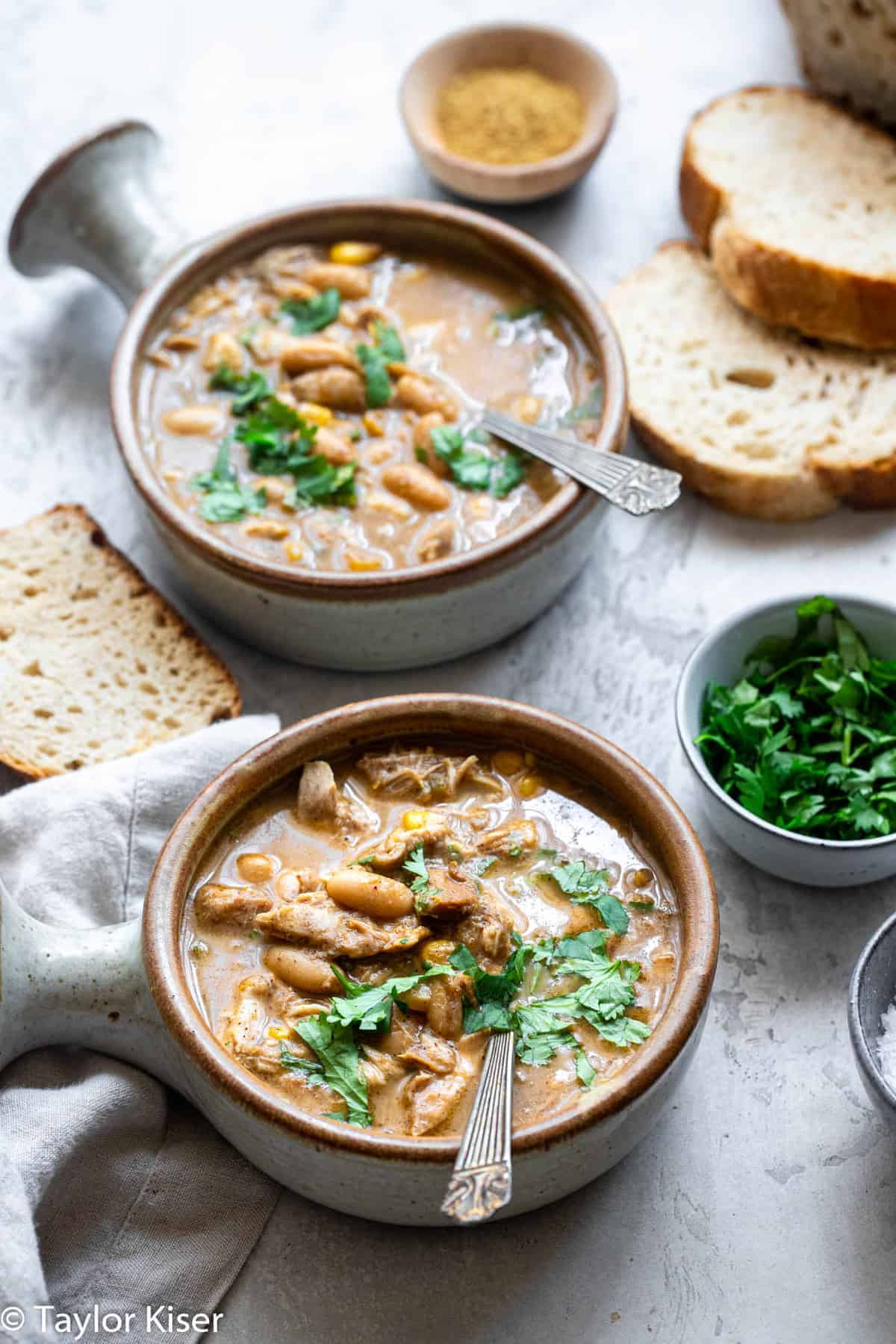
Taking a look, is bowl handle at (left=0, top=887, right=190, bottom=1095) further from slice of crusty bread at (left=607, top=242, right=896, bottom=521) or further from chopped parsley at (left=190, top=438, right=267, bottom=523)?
slice of crusty bread at (left=607, top=242, right=896, bottom=521)

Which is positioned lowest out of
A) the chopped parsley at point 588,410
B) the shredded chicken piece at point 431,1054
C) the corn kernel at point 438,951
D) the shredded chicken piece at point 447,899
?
the shredded chicken piece at point 431,1054

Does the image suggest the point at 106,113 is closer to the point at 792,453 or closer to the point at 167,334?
the point at 167,334

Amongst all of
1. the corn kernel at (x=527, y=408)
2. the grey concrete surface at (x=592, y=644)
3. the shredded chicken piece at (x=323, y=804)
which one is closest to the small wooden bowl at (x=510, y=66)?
the grey concrete surface at (x=592, y=644)

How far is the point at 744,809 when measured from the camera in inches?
112

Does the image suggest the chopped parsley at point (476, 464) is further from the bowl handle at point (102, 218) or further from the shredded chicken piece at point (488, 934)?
the shredded chicken piece at point (488, 934)

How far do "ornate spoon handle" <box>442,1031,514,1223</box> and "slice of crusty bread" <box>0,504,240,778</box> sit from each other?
1155mm

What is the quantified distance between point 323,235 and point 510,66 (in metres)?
0.95

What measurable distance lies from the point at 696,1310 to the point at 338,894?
35.8 inches

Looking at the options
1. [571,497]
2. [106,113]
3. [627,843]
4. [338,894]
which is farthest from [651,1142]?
[106,113]

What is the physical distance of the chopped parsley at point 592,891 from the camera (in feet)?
8.41

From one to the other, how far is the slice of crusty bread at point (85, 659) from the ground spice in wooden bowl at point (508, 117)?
1.57 meters

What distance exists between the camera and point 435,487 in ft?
10.7

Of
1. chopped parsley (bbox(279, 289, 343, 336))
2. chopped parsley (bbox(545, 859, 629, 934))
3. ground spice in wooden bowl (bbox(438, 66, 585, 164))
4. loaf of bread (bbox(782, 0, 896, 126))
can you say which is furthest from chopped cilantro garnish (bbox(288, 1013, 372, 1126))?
loaf of bread (bbox(782, 0, 896, 126))

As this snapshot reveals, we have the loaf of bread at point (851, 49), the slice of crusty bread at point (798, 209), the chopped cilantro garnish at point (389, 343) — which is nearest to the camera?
the chopped cilantro garnish at point (389, 343)
